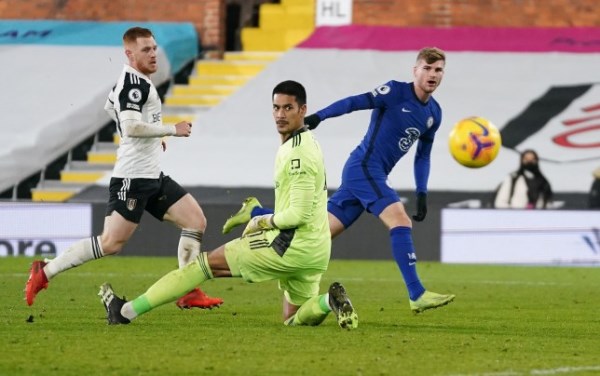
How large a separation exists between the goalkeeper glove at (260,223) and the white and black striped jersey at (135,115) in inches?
60.9

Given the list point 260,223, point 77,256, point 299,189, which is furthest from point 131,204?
point 299,189

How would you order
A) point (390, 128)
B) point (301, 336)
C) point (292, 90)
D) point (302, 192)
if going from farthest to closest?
point (390, 128) < point (301, 336) < point (292, 90) < point (302, 192)

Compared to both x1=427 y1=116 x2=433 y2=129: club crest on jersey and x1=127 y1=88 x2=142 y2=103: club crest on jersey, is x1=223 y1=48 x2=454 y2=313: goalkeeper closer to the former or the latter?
x1=427 y1=116 x2=433 y2=129: club crest on jersey

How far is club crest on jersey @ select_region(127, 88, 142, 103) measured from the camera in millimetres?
9695

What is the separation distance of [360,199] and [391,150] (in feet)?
1.59

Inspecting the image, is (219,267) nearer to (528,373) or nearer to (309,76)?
(528,373)

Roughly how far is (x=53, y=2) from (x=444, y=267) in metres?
11.7

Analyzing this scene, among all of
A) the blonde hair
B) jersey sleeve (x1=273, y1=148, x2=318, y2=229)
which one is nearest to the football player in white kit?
jersey sleeve (x1=273, y1=148, x2=318, y2=229)

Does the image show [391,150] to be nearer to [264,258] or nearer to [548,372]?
[264,258]

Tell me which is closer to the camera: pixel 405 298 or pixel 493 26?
pixel 405 298

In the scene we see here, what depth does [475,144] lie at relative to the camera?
1463 cm

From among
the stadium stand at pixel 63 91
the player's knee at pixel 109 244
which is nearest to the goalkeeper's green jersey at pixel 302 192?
the player's knee at pixel 109 244

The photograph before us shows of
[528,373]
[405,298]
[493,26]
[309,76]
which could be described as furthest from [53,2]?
[528,373]

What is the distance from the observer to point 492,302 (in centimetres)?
1211
